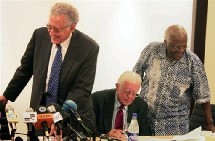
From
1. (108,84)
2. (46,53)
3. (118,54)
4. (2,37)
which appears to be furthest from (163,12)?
(46,53)

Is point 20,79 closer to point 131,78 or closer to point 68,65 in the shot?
point 68,65

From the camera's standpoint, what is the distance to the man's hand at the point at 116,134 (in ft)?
8.99

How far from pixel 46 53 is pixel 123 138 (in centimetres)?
77

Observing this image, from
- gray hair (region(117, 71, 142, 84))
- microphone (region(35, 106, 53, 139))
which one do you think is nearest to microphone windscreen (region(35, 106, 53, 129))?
microphone (region(35, 106, 53, 139))

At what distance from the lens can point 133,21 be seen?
172 inches

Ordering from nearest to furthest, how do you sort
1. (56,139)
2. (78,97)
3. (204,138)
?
(56,139) < (78,97) < (204,138)

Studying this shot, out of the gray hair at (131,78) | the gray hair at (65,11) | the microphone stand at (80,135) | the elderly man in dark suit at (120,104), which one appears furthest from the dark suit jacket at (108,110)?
the microphone stand at (80,135)

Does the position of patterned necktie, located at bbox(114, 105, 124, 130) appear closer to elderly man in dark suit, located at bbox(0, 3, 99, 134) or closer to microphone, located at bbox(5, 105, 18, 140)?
elderly man in dark suit, located at bbox(0, 3, 99, 134)

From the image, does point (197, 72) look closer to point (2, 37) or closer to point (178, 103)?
point (178, 103)

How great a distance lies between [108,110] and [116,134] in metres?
0.27

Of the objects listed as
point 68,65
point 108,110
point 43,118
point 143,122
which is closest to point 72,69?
point 68,65

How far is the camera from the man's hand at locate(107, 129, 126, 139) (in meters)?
2.74

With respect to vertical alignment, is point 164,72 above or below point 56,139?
above

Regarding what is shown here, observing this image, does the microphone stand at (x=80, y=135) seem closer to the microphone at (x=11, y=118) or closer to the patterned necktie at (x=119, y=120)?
the microphone at (x=11, y=118)
